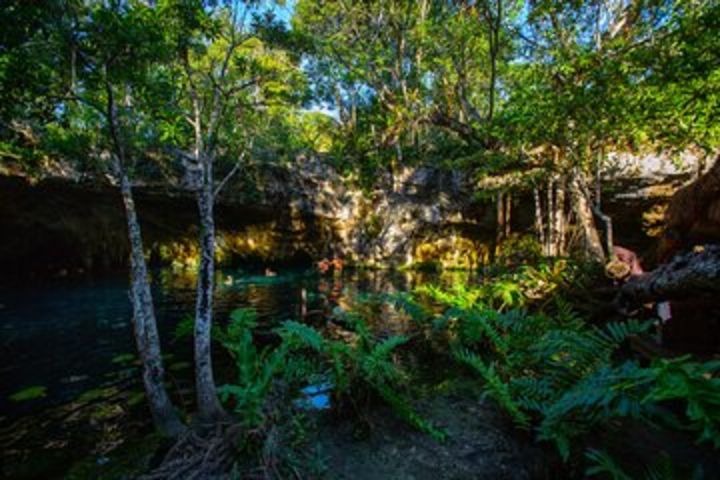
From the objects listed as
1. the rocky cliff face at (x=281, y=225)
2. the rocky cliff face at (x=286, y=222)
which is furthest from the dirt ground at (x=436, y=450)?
the rocky cliff face at (x=281, y=225)

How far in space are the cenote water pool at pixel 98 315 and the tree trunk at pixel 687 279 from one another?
283 inches

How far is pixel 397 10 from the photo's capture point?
14641mm

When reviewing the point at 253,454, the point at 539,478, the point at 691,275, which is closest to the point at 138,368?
the point at 253,454

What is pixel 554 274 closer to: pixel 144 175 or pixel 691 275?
pixel 691 275

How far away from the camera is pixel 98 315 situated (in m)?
11.5

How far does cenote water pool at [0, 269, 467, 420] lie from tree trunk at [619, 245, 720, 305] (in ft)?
23.6

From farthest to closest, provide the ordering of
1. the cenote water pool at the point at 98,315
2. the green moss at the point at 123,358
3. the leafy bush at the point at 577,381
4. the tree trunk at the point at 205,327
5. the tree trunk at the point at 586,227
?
the tree trunk at the point at 586,227 < the green moss at the point at 123,358 < the cenote water pool at the point at 98,315 < the tree trunk at the point at 205,327 < the leafy bush at the point at 577,381

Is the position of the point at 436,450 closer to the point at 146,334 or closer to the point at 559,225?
the point at 146,334

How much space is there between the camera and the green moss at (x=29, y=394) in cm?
568

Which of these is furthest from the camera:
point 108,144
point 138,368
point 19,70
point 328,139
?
point 328,139

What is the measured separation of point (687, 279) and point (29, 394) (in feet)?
33.7

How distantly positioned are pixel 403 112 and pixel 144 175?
14.5 meters

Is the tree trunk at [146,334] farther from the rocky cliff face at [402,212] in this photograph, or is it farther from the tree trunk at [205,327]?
the rocky cliff face at [402,212]

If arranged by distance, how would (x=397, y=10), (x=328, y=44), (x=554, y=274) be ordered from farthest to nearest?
1. (x=397, y=10)
2. (x=328, y=44)
3. (x=554, y=274)
